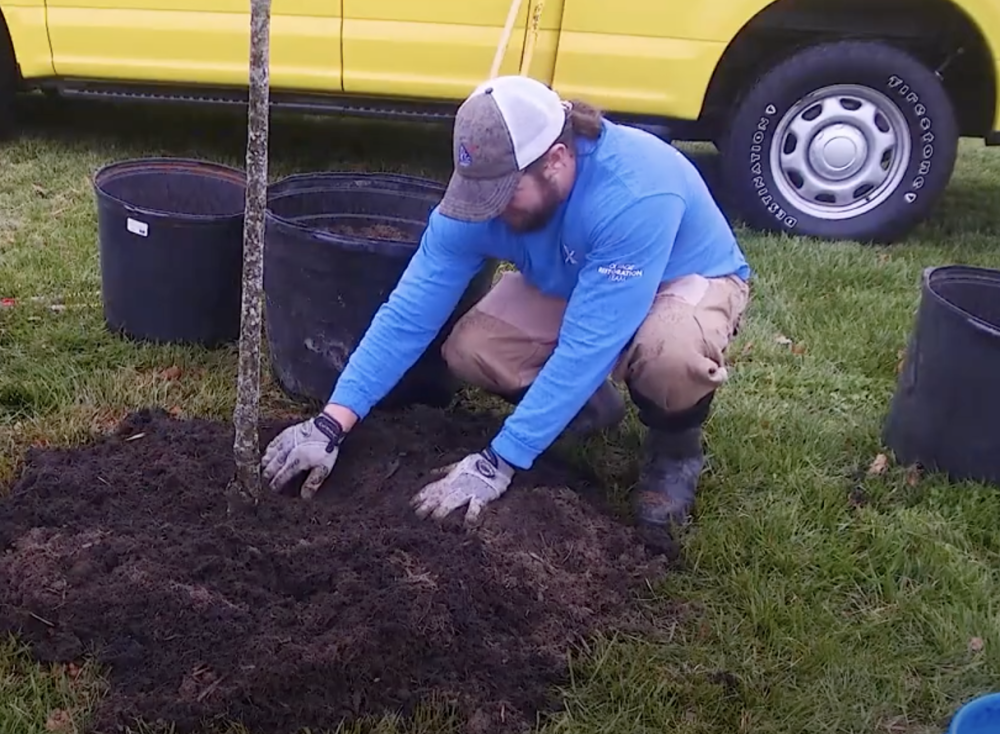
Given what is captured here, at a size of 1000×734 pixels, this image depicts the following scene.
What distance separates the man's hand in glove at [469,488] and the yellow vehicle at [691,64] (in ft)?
9.27

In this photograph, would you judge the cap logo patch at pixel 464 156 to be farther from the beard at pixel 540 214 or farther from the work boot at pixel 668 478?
the work boot at pixel 668 478

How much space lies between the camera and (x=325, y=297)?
3.40 metres

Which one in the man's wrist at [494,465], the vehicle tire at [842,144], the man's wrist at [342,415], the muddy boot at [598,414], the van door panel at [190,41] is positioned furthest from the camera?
the van door panel at [190,41]

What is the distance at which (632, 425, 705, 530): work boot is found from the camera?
306 centimetres

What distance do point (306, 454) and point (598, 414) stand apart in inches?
38.8

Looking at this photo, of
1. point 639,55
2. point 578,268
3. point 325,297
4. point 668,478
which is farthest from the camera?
point 639,55

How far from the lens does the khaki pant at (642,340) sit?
293cm

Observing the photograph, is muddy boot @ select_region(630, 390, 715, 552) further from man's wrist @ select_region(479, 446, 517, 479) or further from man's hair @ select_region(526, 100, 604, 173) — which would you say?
man's hair @ select_region(526, 100, 604, 173)

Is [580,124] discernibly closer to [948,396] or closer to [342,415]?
[342,415]

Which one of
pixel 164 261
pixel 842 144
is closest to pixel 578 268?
pixel 164 261

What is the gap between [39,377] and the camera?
357 cm

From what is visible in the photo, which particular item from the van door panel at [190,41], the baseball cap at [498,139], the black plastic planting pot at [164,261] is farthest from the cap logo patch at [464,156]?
the van door panel at [190,41]

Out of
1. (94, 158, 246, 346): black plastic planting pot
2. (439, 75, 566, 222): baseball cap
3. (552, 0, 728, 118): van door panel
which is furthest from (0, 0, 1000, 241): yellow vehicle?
(439, 75, 566, 222): baseball cap

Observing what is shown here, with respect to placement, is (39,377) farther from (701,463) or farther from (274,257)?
(701,463)
